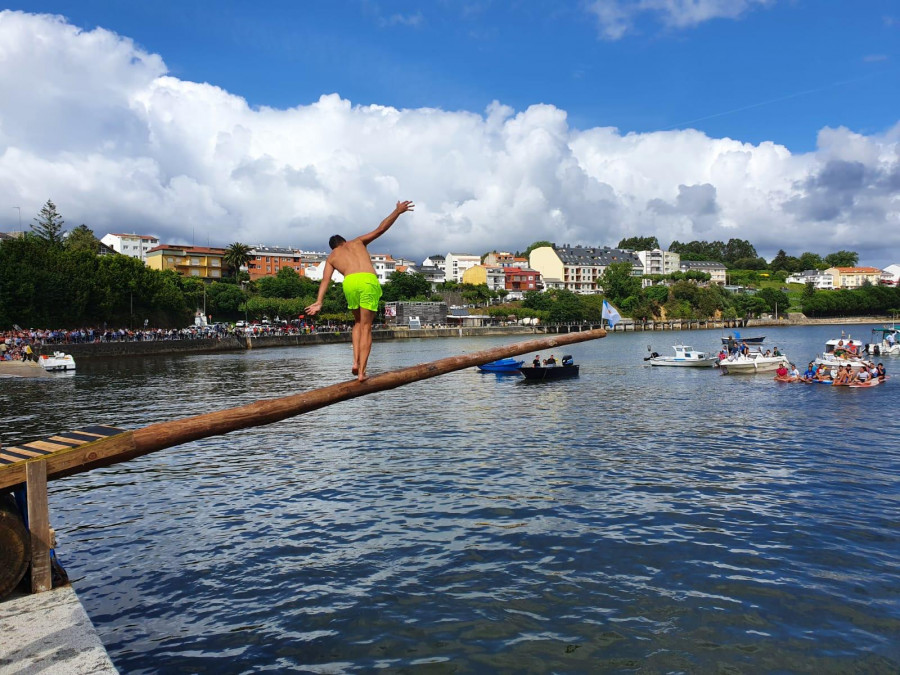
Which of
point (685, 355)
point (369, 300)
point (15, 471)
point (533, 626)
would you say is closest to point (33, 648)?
point (15, 471)

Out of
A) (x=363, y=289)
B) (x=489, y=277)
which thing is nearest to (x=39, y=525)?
(x=363, y=289)

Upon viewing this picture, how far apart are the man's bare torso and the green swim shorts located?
8 cm

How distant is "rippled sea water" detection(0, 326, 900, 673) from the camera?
29.6 ft

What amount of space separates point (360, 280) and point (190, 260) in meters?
170

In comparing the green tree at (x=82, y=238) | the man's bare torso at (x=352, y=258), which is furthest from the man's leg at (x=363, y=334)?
the green tree at (x=82, y=238)

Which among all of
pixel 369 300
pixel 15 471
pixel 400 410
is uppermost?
pixel 369 300

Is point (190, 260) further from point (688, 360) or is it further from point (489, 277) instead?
point (688, 360)

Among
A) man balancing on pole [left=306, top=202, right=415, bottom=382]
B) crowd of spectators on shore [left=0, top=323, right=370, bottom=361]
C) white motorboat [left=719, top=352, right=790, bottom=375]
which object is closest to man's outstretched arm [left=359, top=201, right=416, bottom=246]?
man balancing on pole [left=306, top=202, right=415, bottom=382]

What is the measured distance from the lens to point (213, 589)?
1091 centimetres

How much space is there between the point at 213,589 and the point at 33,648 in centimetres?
425

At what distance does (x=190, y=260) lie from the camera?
16375 centimetres

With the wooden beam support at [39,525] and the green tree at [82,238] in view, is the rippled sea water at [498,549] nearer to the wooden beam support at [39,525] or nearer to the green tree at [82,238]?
the wooden beam support at [39,525]

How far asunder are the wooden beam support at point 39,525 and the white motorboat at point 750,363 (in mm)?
50266

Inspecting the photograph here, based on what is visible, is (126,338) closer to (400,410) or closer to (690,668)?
(400,410)
